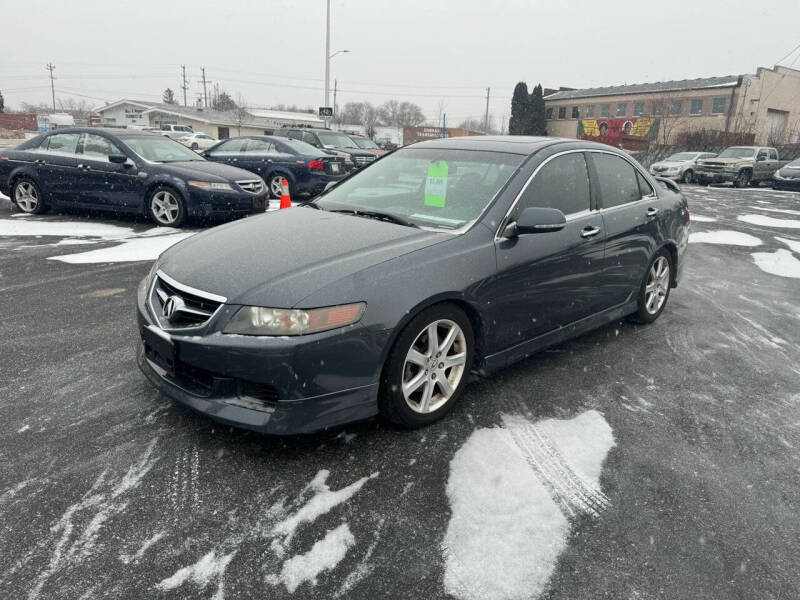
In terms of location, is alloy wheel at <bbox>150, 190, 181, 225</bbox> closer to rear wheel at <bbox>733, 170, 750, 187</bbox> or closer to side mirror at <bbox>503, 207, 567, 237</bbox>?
side mirror at <bbox>503, 207, 567, 237</bbox>

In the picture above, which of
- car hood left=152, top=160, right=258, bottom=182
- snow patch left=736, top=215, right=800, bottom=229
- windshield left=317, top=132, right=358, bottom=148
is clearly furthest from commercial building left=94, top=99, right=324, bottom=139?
snow patch left=736, top=215, right=800, bottom=229

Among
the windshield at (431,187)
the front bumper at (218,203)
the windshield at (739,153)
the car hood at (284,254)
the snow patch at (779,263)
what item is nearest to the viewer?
the car hood at (284,254)

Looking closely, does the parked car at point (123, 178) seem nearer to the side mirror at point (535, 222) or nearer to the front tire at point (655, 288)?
the front tire at point (655, 288)

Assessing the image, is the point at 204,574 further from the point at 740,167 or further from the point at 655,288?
the point at 740,167

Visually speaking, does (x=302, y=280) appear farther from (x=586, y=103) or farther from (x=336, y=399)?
(x=586, y=103)

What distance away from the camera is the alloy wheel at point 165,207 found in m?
8.77

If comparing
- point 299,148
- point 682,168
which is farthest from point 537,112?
point 299,148

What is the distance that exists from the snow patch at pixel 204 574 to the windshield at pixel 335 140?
48.6 feet

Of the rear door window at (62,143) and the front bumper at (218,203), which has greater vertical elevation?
the rear door window at (62,143)

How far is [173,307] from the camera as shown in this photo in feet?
9.26

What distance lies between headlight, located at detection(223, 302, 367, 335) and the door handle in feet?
6.57

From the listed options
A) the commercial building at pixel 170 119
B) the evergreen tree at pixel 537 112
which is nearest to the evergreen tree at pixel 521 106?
the evergreen tree at pixel 537 112

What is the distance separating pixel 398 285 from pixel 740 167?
2557cm

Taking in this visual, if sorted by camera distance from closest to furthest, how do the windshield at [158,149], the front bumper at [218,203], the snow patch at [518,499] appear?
the snow patch at [518,499] < the front bumper at [218,203] < the windshield at [158,149]
